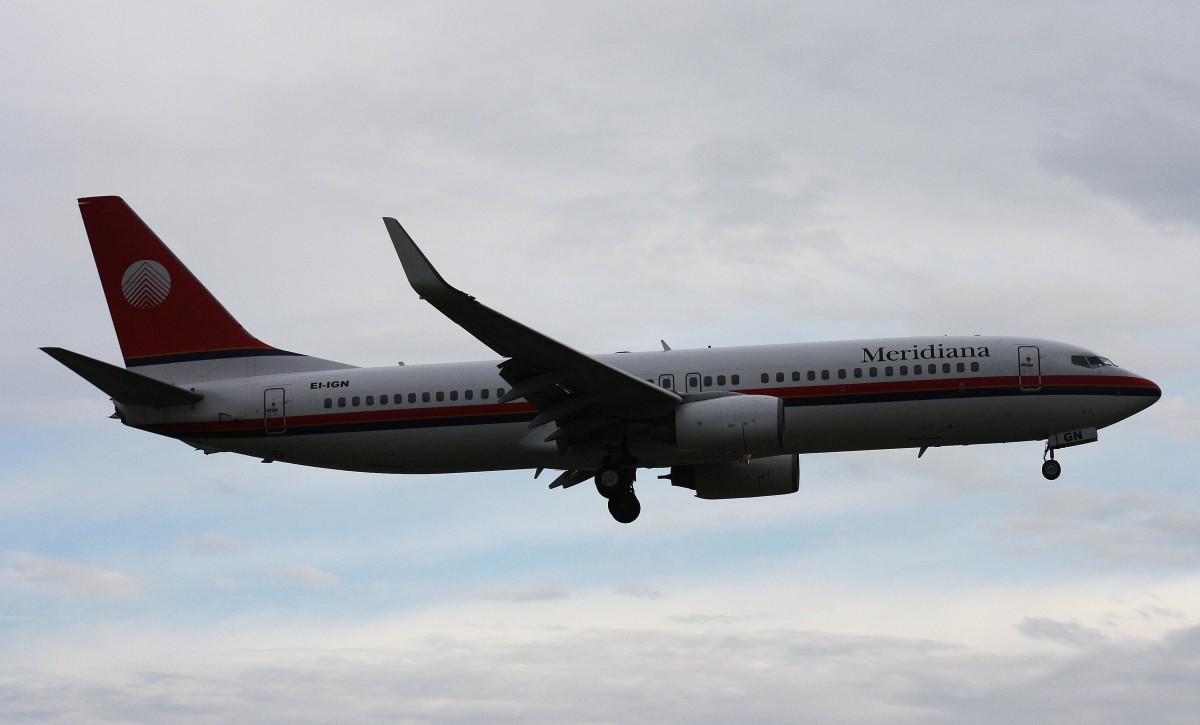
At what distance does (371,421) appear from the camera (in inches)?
1320

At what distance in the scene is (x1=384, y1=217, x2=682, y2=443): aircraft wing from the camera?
Answer: 27.5 m

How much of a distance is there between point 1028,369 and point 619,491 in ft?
33.7

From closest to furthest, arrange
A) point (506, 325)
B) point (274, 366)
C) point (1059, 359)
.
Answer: point (506, 325) → point (1059, 359) → point (274, 366)

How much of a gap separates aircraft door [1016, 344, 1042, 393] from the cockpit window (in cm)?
103

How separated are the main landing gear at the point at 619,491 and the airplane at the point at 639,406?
0.13ft

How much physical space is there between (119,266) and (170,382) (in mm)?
4079

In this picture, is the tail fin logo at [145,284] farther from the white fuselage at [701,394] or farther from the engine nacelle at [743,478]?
the engine nacelle at [743,478]

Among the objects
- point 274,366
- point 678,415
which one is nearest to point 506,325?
point 678,415

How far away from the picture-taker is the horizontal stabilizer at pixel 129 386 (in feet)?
104

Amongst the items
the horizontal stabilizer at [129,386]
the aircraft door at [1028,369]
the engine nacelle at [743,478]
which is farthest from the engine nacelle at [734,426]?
the horizontal stabilizer at [129,386]

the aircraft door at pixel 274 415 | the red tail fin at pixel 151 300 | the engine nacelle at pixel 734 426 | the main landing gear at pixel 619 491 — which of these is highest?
the red tail fin at pixel 151 300

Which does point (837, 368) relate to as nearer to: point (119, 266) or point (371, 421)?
point (371, 421)

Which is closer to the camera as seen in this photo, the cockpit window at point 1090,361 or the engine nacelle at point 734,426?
the engine nacelle at point 734,426

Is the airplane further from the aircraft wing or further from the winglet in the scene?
the winglet
